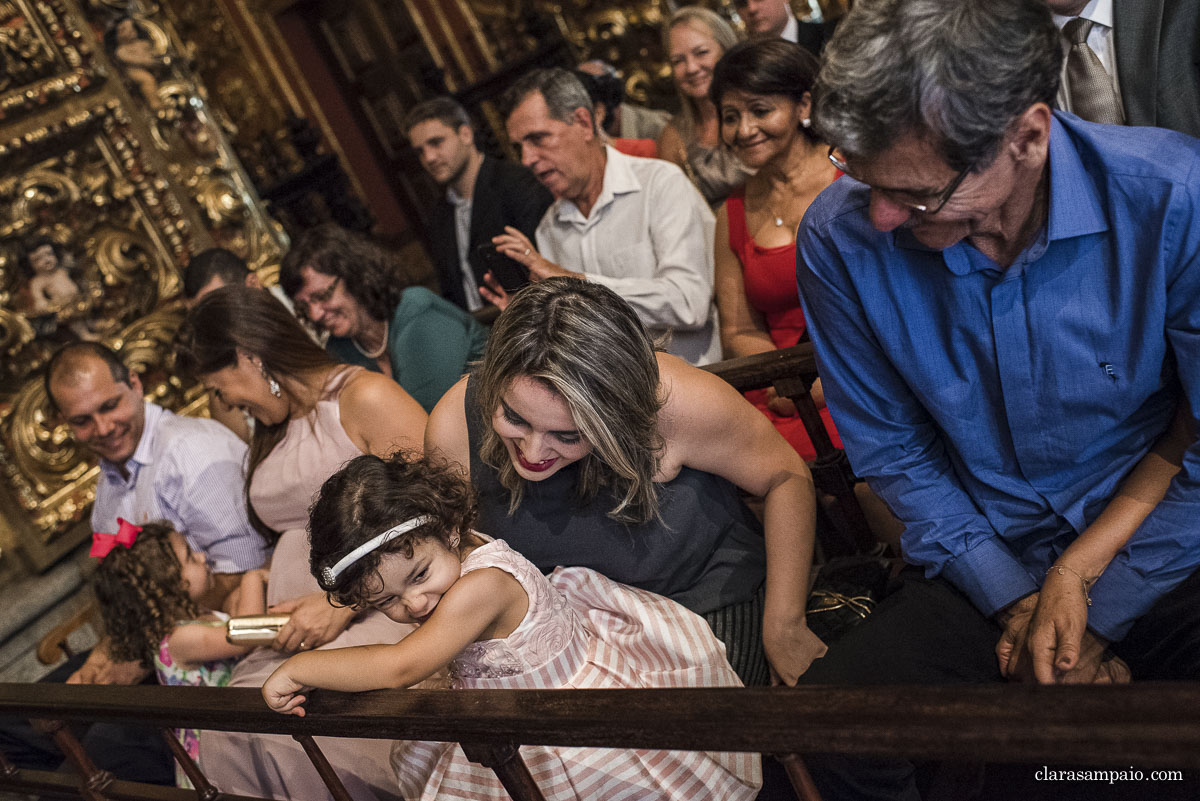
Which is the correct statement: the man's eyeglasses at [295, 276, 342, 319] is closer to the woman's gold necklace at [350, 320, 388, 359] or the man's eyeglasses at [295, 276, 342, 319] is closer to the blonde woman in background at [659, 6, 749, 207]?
the woman's gold necklace at [350, 320, 388, 359]

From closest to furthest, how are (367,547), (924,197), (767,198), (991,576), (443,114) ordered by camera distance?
(924,197)
(991,576)
(367,547)
(767,198)
(443,114)

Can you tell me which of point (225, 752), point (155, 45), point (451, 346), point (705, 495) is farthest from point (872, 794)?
point (155, 45)

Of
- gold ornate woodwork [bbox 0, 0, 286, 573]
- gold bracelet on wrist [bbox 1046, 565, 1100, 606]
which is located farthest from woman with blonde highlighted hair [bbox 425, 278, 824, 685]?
gold ornate woodwork [bbox 0, 0, 286, 573]

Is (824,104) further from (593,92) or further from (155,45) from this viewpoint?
(155,45)

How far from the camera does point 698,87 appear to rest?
4219mm

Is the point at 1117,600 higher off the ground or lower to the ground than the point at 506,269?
lower

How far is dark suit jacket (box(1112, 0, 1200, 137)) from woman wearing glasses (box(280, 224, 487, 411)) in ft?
6.44

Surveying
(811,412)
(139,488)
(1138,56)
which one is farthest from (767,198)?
(139,488)

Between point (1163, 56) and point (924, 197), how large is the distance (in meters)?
0.97

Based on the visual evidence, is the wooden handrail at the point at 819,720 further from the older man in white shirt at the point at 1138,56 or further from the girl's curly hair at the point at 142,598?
the older man in white shirt at the point at 1138,56

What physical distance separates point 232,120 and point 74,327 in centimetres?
441

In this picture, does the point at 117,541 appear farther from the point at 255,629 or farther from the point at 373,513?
the point at 373,513

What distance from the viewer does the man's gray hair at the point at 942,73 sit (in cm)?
134

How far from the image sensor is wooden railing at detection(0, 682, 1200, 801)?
98 centimetres
